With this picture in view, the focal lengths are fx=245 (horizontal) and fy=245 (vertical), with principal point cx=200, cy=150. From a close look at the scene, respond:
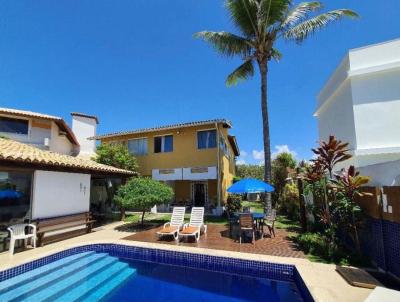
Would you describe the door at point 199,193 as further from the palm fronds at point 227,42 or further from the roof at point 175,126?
the palm fronds at point 227,42

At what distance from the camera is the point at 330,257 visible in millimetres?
9375

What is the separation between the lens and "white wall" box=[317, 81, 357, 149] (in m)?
14.9

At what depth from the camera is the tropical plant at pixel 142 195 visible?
15.6m

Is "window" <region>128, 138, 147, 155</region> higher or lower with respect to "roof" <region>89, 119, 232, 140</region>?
lower

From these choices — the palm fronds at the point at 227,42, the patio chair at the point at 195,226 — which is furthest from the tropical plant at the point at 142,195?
the palm fronds at the point at 227,42

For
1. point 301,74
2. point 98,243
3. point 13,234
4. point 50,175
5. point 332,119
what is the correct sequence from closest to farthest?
point 13,234
point 98,243
point 50,175
point 332,119
point 301,74

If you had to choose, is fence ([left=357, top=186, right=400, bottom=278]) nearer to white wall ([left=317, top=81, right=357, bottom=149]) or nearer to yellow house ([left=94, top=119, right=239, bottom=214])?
white wall ([left=317, top=81, right=357, bottom=149])

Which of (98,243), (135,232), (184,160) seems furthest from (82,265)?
(184,160)

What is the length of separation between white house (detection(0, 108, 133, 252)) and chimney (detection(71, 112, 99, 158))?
233 centimetres

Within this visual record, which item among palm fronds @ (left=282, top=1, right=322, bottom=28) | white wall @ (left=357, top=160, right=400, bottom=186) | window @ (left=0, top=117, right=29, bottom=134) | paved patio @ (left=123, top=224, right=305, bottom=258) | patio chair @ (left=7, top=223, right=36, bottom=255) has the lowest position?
paved patio @ (left=123, top=224, right=305, bottom=258)

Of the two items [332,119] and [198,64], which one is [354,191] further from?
[198,64]

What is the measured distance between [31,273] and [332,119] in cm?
1994

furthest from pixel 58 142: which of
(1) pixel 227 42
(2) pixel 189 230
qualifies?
(2) pixel 189 230

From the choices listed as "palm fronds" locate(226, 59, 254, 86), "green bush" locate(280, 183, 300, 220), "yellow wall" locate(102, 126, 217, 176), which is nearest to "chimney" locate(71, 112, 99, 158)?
"yellow wall" locate(102, 126, 217, 176)
